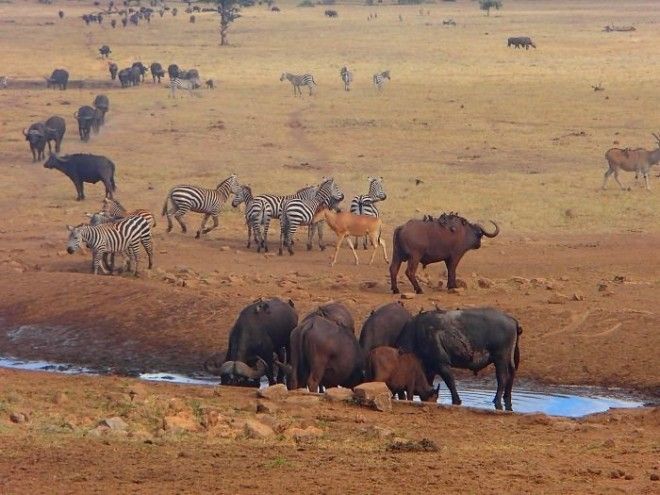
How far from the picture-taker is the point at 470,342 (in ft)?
40.8

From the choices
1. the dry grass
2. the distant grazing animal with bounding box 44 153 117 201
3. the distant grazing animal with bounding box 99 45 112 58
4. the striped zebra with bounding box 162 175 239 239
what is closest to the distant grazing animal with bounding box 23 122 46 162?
the dry grass

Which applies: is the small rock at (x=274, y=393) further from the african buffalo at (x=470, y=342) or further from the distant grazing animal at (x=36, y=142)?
the distant grazing animal at (x=36, y=142)

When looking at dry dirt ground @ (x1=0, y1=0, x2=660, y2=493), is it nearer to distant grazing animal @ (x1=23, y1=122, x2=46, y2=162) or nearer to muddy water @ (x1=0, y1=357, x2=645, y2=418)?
muddy water @ (x1=0, y1=357, x2=645, y2=418)

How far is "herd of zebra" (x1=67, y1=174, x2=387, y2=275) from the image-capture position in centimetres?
1809

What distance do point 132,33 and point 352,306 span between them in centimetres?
5559

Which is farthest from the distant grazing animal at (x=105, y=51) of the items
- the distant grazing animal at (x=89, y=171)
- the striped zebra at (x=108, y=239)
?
the striped zebra at (x=108, y=239)

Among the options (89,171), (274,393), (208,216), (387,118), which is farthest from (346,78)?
(274,393)

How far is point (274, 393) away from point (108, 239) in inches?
293

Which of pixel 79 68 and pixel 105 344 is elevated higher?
pixel 79 68

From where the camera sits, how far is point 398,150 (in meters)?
29.4

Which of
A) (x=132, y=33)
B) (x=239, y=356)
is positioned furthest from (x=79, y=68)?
(x=239, y=356)

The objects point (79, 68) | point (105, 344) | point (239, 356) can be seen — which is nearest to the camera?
point (239, 356)

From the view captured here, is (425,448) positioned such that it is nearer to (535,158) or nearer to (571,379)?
(571,379)

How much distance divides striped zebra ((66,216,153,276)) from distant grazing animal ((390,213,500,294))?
386cm
